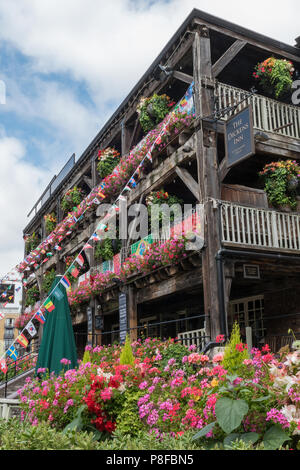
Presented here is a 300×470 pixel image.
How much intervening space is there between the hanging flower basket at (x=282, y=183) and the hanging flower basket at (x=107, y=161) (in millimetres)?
7121

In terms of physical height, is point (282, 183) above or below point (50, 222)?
below

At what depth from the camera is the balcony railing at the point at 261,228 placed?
10.8 meters

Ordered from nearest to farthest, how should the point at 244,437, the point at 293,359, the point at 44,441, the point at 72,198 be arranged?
1. the point at 44,441
2. the point at 244,437
3. the point at 293,359
4. the point at 72,198

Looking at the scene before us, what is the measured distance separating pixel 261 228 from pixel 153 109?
4.74m

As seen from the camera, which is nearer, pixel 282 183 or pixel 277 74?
pixel 282 183

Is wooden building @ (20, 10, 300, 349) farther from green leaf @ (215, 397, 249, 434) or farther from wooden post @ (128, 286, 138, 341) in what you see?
green leaf @ (215, 397, 249, 434)

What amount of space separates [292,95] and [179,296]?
6.88 metres

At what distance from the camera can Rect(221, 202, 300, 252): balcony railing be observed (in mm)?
10812

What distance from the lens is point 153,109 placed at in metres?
13.8

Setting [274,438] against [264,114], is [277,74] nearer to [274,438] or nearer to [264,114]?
[264,114]

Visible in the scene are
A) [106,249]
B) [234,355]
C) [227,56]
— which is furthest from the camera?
[106,249]

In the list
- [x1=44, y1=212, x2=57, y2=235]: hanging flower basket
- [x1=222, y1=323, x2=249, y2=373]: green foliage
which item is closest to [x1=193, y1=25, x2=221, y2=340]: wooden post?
[x1=222, y1=323, x2=249, y2=373]: green foliage

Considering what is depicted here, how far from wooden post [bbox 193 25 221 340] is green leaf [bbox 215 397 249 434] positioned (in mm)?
6596

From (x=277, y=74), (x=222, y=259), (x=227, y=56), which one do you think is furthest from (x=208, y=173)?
(x=277, y=74)
